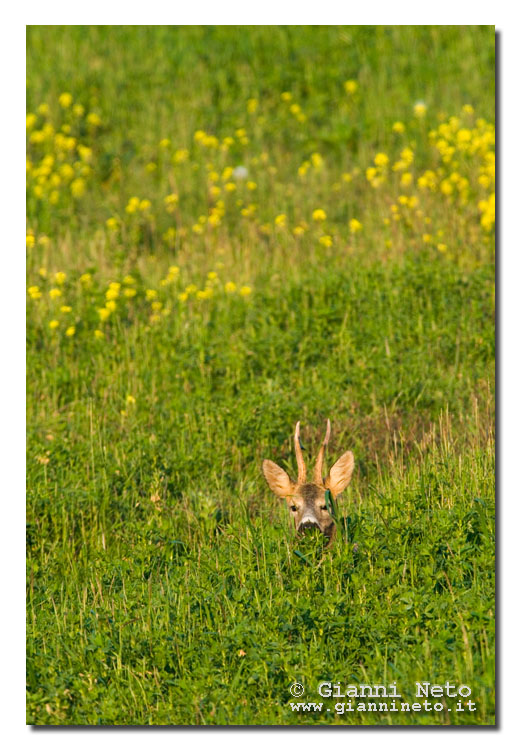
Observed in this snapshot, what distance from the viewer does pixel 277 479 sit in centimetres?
440

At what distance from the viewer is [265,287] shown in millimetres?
6461

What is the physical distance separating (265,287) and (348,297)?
62 centimetres

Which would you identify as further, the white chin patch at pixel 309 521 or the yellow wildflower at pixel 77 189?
the yellow wildflower at pixel 77 189

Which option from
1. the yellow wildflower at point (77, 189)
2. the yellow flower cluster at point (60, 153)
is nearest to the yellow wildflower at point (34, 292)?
the yellow flower cluster at point (60, 153)

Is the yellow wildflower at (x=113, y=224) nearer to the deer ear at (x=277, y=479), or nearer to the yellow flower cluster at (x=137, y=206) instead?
the yellow flower cluster at (x=137, y=206)

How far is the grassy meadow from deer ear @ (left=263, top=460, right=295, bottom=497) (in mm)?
134

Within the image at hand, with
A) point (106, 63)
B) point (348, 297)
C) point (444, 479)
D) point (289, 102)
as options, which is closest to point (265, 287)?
point (348, 297)

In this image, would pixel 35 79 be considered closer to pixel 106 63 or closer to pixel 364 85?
pixel 106 63

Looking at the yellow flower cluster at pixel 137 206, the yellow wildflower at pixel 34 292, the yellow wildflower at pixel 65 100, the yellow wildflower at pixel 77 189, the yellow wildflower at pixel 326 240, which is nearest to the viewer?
the yellow wildflower at pixel 34 292

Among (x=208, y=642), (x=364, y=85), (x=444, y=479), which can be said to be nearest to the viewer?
(x=208, y=642)

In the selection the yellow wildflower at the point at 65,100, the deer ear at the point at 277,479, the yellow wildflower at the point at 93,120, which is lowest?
the deer ear at the point at 277,479

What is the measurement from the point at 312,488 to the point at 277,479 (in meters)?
0.22

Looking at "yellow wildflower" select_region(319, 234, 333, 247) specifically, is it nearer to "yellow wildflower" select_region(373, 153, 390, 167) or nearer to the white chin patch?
"yellow wildflower" select_region(373, 153, 390, 167)

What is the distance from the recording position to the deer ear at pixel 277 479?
14.3ft
